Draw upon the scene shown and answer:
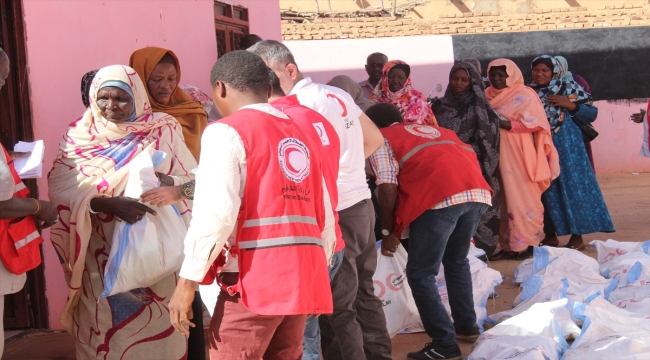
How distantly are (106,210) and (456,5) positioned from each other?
2044 centimetres

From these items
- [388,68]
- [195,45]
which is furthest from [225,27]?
[388,68]

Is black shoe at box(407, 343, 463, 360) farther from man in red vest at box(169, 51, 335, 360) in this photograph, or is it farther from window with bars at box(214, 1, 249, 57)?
window with bars at box(214, 1, 249, 57)

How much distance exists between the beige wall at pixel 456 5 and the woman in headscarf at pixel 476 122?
603 inches

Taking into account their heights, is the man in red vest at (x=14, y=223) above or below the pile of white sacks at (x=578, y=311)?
above

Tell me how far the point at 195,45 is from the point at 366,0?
1649cm

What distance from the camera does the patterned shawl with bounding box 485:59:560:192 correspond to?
7605mm

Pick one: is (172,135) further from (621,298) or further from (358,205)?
(621,298)

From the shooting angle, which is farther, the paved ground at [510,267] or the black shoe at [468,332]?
the black shoe at [468,332]

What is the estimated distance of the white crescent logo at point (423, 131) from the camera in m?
4.84

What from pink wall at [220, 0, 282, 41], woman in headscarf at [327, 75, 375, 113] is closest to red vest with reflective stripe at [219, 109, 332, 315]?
woman in headscarf at [327, 75, 375, 113]

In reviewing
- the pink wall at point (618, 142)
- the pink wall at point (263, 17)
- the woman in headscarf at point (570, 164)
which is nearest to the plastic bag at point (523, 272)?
the woman in headscarf at point (570, 164)

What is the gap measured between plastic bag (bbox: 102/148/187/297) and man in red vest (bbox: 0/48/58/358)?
0.37 metres

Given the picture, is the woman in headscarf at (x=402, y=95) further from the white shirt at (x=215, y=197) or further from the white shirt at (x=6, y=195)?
the white shirt at (x=215, y=197)

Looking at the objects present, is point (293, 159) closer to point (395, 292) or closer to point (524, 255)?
point (395, 292)
